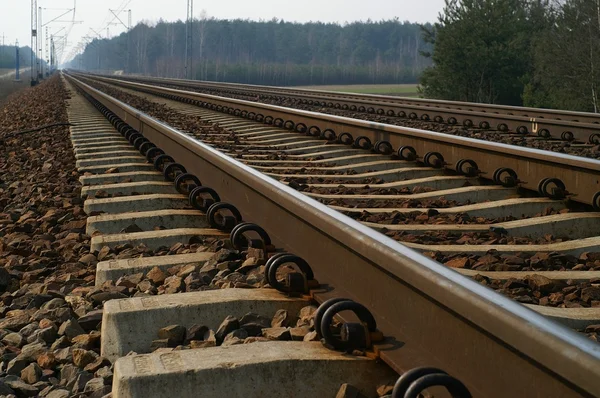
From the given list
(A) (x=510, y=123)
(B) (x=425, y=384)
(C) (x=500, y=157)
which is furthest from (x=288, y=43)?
(B) (x=425, y=384)

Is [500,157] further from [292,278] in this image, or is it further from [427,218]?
[292,278]

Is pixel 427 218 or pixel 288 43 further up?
pixel 288 43

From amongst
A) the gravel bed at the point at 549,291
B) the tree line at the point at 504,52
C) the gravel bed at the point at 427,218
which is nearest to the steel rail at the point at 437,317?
the gravel bed at the point at 549,291

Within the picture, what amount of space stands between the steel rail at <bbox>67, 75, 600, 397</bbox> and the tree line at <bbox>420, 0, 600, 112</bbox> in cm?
2294

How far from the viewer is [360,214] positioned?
471 centimetres

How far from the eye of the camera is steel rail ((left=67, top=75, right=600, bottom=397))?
6.06ft

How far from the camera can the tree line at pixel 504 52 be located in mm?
25453

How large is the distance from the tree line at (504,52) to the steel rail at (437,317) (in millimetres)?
22943

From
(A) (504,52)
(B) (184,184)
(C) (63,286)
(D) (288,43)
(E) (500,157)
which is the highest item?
(D) (288,43)

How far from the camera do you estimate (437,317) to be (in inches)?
94.1

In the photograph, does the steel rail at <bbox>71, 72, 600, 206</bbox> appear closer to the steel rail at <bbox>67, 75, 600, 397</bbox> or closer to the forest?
the steel rail at <bbox>67, 75, 600, 397</bbox>

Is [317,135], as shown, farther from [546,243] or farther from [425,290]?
[425,290]

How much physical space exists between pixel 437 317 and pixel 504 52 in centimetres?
2756

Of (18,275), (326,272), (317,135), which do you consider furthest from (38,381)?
(317,135)
